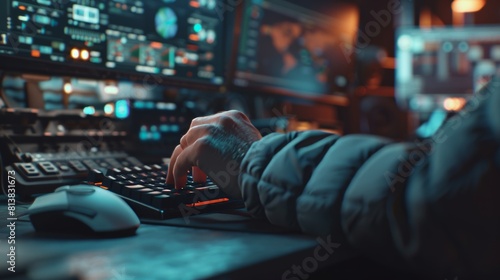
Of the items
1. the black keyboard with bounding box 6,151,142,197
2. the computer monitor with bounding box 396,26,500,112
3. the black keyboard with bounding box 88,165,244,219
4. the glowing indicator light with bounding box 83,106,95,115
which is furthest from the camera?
the computer monitor with bounding box 396,26,500,112

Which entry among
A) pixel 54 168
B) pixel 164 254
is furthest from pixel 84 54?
pixel 164 254

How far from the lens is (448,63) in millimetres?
1950

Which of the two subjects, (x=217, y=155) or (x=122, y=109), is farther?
(x=122, y=109)

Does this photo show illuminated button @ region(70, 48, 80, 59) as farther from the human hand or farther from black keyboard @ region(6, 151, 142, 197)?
the human hand

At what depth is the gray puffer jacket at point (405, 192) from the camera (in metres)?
0.39

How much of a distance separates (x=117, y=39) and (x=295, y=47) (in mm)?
702

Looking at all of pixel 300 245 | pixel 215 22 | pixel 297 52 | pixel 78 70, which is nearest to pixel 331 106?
pixel 297 52

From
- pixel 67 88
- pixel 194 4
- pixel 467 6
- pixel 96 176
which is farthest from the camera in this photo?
pixel 467 6

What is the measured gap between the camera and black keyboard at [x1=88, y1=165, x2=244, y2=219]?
0.59m

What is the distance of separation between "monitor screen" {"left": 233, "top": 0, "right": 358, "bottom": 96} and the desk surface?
913 mm

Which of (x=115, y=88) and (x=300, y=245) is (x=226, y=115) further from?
(x=115, y=88)

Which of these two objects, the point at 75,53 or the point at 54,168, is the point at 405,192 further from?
the point at 75,53

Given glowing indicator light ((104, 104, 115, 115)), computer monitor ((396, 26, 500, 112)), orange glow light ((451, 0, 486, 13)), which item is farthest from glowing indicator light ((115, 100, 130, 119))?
orange glow light ((451, 0, 486, 13))

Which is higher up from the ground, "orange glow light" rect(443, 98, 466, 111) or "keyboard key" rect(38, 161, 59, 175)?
"orange glow light" rect(443, 98, 466, 111)
